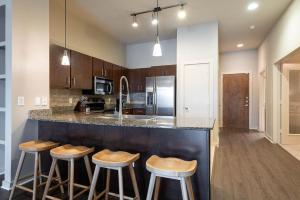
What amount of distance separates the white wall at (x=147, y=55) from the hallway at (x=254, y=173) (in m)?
2.95

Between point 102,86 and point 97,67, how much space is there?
48cm

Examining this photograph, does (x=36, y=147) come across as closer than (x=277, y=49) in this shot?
Yes

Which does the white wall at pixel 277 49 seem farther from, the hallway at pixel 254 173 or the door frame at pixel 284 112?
the hallway at pixel 254 173

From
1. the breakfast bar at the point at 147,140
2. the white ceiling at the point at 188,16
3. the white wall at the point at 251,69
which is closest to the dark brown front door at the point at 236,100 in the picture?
the white wall at the point at 251,69

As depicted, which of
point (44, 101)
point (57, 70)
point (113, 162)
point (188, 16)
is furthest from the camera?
point (188, 16)

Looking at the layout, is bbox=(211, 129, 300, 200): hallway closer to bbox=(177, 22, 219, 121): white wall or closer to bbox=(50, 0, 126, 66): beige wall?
bbox=(177, 22, 219, 121): white wall

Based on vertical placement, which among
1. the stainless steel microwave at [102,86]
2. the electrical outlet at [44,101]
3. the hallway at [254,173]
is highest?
the stainless steel microwave at [102,86]

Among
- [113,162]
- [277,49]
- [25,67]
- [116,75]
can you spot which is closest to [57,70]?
[25,67]

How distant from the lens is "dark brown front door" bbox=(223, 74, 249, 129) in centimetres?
693

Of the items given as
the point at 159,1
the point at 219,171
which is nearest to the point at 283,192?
the point at 219,171

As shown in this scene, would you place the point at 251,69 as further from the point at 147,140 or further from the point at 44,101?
the point at 44,101

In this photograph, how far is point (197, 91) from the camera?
14.7 feet

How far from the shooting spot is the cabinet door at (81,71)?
3.63 m

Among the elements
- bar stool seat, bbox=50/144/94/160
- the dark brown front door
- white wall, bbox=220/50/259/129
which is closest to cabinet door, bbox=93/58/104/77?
bar stool seat, bbox=50/144/94/160
